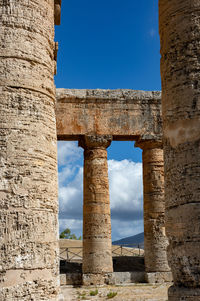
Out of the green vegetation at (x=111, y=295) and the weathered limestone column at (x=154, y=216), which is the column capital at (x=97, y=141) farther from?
the green vegetation at (x=111, y=295)

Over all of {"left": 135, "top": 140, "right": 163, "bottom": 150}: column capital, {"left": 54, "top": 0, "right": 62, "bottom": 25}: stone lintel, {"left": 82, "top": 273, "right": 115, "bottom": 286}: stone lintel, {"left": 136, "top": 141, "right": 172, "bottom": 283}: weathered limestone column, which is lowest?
{"left": 82, "top": 273, "right": 115, "bottom": 286}: stone lintel

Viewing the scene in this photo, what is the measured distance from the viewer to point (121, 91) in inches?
856

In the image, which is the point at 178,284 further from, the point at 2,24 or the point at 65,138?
the point at 65,138

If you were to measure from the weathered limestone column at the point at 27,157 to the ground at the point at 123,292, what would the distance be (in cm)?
989

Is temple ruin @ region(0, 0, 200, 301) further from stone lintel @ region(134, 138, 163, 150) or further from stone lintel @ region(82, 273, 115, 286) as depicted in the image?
stone lintel @ region(134, 138, 163, 150)

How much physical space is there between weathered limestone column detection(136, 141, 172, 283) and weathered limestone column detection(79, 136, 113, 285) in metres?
1.99

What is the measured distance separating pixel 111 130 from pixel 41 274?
15439 millimetres

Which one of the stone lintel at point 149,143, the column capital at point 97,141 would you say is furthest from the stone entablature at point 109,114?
the column capital at point 97,141

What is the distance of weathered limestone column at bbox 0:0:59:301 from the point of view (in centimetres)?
595

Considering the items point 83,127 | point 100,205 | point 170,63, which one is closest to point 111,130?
point 83,127

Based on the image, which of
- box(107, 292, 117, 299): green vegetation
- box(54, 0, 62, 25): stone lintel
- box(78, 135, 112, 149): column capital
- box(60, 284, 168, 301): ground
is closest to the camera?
box(54, 0, 62, 25): stone lintel

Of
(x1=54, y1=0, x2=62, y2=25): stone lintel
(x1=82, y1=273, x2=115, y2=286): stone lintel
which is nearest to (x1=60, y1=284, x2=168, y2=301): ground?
(x1=82, y1=273, x2=115, y2=286): stone lintel

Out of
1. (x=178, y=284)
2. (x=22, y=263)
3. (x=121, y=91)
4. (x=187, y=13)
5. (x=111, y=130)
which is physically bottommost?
(x=178, y=284)

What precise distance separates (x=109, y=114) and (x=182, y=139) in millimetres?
14276
